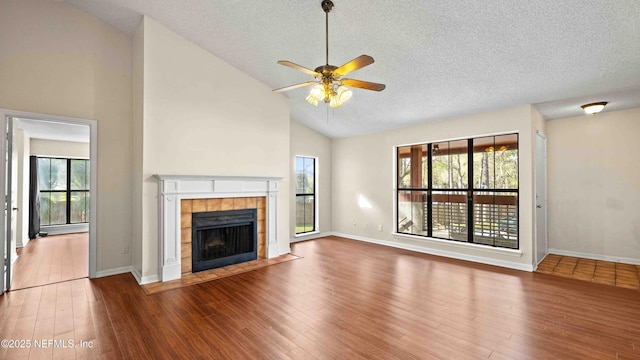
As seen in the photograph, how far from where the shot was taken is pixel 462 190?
5.28 m

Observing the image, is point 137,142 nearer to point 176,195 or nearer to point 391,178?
point 176,195

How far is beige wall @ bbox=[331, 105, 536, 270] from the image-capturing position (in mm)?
4496

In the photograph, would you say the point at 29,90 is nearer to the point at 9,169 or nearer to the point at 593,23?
the point at 9,169

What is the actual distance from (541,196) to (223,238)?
18.6 feet

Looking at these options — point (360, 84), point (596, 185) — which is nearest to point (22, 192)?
point (360, 84)

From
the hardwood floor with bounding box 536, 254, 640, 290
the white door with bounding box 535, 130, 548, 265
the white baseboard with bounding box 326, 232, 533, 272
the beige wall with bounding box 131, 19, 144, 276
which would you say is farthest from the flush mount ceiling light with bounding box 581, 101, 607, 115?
the beige wall with bounding box 131, 19, 144, 276

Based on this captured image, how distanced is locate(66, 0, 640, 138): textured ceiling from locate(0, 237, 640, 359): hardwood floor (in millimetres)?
2764

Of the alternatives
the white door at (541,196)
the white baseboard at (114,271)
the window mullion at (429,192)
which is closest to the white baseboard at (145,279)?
the white baseboard at (114,271)

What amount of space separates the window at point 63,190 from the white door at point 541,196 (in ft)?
33.5

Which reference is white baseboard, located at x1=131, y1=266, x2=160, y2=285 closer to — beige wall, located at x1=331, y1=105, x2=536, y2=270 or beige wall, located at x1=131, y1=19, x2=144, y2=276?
beige wall, located at x1=131, y1=19, x2=144, y2=276

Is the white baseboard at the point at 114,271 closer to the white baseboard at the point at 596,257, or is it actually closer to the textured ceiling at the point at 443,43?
the textured ceiling at the point at 443,43

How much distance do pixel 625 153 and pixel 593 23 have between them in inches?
137

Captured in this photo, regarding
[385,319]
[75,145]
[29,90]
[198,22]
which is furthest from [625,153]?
[75,145]

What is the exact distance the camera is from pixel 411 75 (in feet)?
13.3
